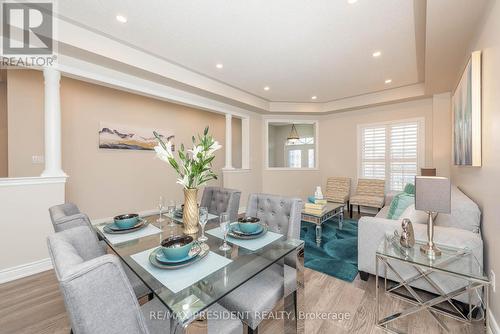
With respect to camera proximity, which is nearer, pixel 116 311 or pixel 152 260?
pixel 116 311

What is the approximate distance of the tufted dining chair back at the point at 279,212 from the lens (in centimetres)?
174

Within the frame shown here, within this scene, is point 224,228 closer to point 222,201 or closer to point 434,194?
point 222,201

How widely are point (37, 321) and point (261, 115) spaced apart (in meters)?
4.96

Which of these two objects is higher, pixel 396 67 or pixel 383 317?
pixel 396 67

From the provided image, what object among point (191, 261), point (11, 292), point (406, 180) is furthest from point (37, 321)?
point (406, 180)

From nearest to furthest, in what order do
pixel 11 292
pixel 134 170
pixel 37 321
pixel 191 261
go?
pixel 191 261 → pixel 37 321 → pixel 11 292 → pixel 134 170

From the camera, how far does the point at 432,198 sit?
5.01ft

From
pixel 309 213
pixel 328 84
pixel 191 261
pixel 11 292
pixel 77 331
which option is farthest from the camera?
pixel 328 84

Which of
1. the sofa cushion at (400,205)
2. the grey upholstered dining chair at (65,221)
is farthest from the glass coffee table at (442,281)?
the grey upholstered dining chair at (65,221)

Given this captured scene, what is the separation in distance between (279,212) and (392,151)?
158 inches

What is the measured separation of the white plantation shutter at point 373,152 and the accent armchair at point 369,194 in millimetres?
309

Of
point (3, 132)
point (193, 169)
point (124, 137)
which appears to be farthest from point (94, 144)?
point (193, 169)

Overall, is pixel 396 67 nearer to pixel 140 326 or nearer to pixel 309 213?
pixel 309 213

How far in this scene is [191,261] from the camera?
111cm
